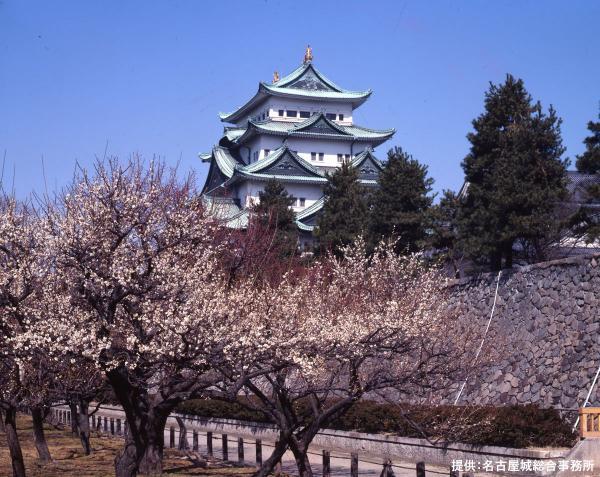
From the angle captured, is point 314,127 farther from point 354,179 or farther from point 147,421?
point 147,421

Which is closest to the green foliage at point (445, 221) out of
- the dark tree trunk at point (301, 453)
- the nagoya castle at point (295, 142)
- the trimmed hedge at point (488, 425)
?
Answer: the trimmed hedge at point (488, 425)

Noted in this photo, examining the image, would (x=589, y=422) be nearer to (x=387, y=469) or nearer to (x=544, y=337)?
(x=544, y=337)

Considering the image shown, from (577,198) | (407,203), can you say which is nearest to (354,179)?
(407,203)

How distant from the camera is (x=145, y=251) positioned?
11156 millimetres

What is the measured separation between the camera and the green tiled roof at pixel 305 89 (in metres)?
57.3

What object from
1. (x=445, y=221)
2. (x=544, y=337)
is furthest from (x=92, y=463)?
(x=445, y=221)

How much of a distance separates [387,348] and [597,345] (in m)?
7.53

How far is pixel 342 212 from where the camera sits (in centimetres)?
3094

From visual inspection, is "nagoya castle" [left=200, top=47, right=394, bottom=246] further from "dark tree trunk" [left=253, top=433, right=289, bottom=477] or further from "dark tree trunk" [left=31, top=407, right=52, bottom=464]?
"dark tree trunk" [left=253, top=433, right=289, bottom=477]

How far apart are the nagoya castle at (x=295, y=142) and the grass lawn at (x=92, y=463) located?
2746 cm

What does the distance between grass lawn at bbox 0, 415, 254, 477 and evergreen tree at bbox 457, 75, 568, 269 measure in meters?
10.4

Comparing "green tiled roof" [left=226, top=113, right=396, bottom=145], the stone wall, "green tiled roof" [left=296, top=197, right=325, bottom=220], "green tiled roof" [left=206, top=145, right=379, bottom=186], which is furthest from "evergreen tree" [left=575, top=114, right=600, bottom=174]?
"green tiled roof" [left=226, top=113, right=396, bottom=145]

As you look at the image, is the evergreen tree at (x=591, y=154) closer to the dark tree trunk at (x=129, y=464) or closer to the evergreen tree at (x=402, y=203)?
the evergreen tree at (x=402, y=203)

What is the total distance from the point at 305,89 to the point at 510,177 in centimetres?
3750
